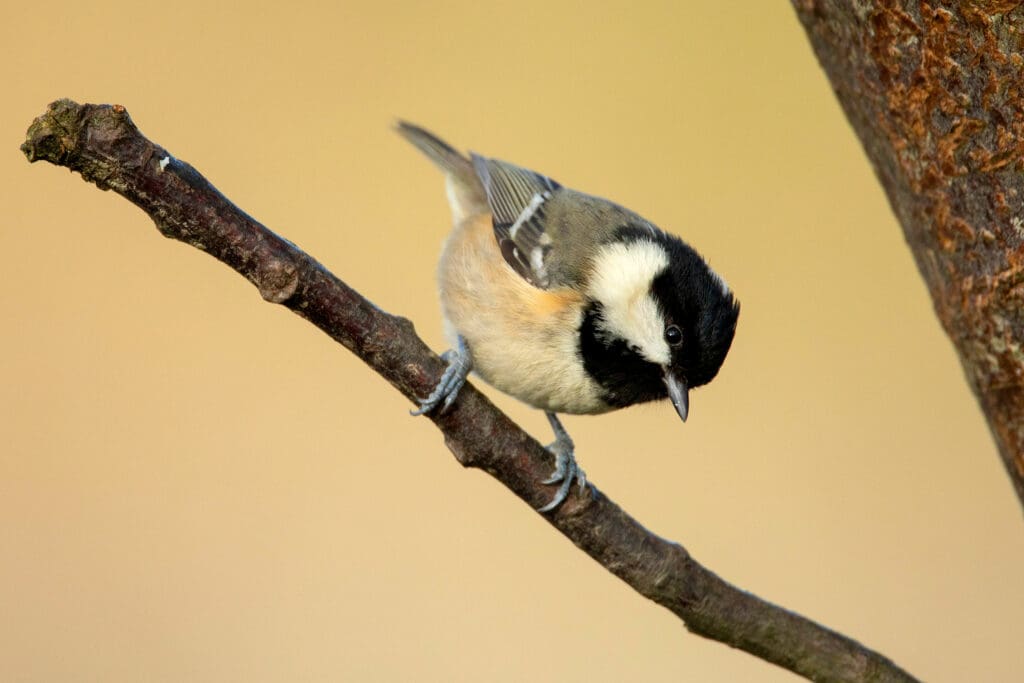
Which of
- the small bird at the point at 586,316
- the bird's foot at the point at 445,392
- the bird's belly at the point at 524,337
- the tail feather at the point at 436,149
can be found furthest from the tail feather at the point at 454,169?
the bird's foot at the point at 445,392

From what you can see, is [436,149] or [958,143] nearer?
[958,143]

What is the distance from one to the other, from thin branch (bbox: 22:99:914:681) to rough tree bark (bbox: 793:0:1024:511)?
44 cm

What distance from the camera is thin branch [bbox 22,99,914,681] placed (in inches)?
46.4

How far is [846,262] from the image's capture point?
3270mm

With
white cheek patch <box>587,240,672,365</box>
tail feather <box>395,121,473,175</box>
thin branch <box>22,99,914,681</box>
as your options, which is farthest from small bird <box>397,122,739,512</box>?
tail feather <box>395,121,473,175</box>

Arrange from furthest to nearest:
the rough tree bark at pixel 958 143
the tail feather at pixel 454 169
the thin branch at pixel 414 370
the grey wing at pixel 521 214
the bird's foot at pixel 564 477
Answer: the tail feather at pixel 454 169
the grey wing at pixel 521 214
the bird's foot at pixel 564 477
the rough tree bark at pixel 958 143
the thin branch at pixel 414 370

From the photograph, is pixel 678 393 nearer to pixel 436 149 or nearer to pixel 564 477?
pixel 564 477

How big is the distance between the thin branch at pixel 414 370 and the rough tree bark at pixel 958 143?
437 millimetres

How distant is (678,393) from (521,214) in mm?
647

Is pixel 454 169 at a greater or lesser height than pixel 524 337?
greater

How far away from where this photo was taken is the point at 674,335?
6.07 feet

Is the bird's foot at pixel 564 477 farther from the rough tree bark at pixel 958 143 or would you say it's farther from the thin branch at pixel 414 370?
the rough tree bark at pixel 958 143

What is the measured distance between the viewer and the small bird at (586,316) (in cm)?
185

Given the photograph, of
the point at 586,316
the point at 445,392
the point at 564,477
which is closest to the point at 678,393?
the point at 586,316
